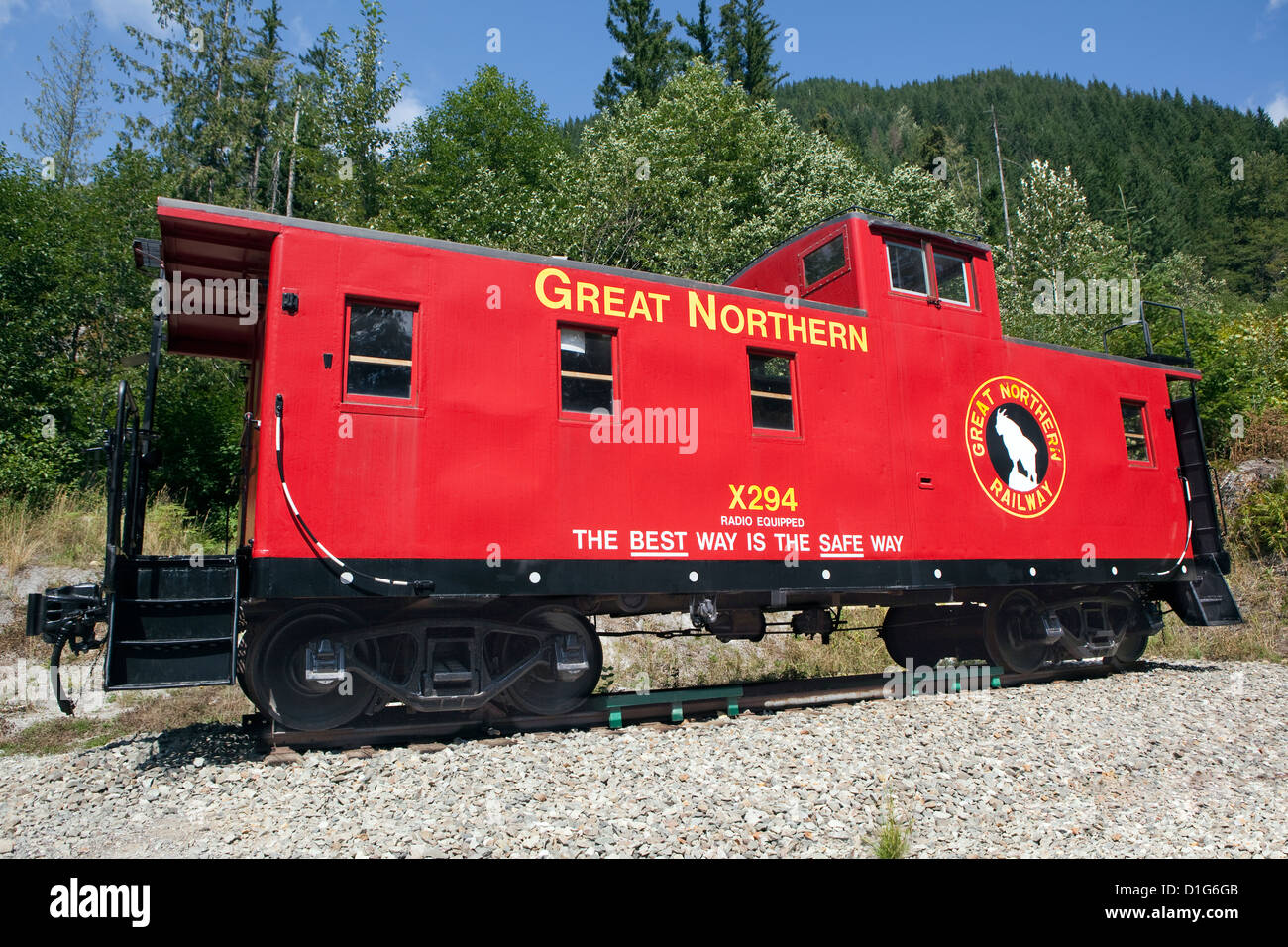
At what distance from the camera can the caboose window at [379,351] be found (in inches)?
234

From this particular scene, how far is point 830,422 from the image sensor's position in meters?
7.74

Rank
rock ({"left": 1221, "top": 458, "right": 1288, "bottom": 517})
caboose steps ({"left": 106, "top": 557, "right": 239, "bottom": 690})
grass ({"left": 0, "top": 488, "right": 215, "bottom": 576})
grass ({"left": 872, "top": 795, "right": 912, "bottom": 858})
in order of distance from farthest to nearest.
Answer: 1. rock ({"left": 1221, "top": 458, "right": 1288, "bottom": 517})
2. grass ({"left": 0, "top": 488, "right": 215, "bottom": 576})
3. caboose steps ({"left": 106, "top": 557, "right": 239, "bottom": 690})
4. grass ({"left": 872, "top": 795, "right": 912, "bottom": 858})

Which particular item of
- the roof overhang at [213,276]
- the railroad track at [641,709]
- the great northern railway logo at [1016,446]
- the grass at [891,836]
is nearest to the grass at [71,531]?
the roof overhang at [213,276]

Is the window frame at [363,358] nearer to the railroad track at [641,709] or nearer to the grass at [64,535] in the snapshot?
the railroad track at [641,709]

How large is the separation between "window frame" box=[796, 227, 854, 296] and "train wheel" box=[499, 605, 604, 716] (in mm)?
4814

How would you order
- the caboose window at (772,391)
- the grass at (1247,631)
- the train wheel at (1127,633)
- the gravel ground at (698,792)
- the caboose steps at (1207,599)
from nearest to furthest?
1. the gravel ground at (698,792)
2. the caboose window at (772,391)
3. the train wheel at (1127,633)
4. the caboose steps at (1207,599)
5. the grass at (1247,631)

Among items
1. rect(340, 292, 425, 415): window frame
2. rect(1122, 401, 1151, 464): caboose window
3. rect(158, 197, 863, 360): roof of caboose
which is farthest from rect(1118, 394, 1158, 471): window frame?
rect(340, 292, 425, 415): window frame

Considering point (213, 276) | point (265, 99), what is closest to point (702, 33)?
point (265, 99)

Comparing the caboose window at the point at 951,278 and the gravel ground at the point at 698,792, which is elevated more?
the caboose window at the point at 951,278

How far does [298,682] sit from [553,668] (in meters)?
1.99

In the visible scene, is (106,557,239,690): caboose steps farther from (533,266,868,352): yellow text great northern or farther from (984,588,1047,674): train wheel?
(984,588,1047,674): train wheel

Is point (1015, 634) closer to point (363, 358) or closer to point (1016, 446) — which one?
point (1016, 446)

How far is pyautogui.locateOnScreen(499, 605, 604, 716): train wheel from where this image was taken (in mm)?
6609

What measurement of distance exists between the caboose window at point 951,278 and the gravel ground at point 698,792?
4641 mm
